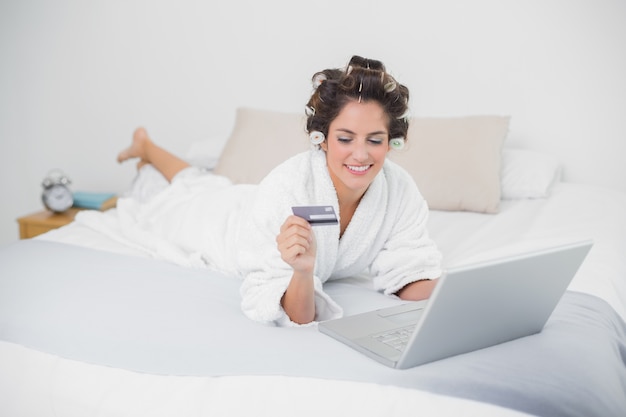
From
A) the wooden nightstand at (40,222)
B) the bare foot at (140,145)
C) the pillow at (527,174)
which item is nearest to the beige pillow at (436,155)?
the pillow at (527,174)

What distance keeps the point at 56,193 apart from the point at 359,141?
5.55ft

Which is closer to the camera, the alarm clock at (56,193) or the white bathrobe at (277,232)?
the white bathrobe at (277,232)

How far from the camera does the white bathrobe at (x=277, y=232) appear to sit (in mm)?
1347

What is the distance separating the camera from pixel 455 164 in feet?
7.13

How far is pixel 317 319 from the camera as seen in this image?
1347 millimetres

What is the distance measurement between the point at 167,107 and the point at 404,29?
1.12 metres

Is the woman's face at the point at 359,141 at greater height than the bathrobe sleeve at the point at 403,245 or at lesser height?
greater

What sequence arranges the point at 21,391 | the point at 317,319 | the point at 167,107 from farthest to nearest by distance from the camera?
the point at 167,107
the point at 317,319
the point at 21,391

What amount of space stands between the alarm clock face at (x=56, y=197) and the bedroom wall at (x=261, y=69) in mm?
529

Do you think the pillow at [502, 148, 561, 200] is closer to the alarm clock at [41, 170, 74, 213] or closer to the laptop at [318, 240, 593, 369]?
the laptop at [318, 240, 593, 369]

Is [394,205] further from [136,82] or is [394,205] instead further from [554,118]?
[136,82]

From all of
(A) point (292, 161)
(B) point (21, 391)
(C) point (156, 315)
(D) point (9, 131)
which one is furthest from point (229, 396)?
(D) point (9, 131)

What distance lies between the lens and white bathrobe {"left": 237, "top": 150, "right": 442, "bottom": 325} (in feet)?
4.36

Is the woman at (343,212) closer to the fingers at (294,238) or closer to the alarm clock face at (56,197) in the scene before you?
the fingers at (294,238)
